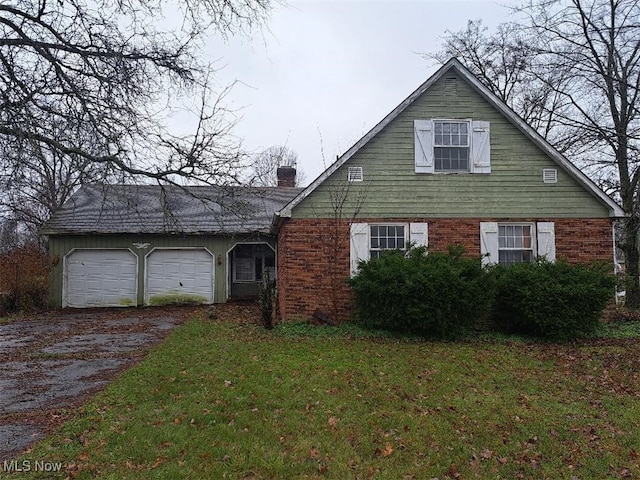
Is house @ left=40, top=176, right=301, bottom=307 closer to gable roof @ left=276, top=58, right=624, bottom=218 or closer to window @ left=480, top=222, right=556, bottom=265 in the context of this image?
gable roof @ left=276, top=58, right=624, bottom=218

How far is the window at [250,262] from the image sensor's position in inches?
778

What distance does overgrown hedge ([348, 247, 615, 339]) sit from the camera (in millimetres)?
10078

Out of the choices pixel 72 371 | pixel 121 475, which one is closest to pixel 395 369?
pixel 121 475

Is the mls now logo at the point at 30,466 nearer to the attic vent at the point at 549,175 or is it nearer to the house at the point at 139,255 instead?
the attic vent at the point at 549,175

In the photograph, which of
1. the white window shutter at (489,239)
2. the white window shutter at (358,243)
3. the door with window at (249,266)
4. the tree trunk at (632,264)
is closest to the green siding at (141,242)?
the door with window at (249,266)

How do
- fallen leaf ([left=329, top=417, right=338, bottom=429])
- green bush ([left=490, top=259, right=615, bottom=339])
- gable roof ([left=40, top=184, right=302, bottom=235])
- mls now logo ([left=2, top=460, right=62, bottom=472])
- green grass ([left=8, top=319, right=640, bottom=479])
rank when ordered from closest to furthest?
mls now logo ([left=2, top=460, right=62, bottom=472]) < green grass ([left=8, top=319, right=640, bottom=479]) < fallen leaf ([left=329, top=417, right=338, bottom=429]) < green bush ([left=490, top=259, right=615, bottom=339]) < gable roof ([left=40, top=184, right=302, bottom=235])

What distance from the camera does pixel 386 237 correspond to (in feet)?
39.7

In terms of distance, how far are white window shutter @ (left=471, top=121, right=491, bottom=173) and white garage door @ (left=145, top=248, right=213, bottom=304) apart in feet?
34.9

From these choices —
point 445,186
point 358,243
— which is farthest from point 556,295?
point 358,243

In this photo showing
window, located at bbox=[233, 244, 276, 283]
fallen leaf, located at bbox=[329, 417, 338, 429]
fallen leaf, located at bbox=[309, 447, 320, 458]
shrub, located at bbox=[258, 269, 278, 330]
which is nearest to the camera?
fallen leaf, located at bbox=[309, 447, 320, 458]

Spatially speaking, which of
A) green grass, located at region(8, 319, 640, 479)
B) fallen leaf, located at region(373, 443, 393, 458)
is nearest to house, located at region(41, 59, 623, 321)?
green grass, located at region(8, 319, 640, 479)

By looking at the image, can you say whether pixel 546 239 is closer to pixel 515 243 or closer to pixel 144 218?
pixel 515 243

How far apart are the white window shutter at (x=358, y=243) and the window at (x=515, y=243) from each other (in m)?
3.41

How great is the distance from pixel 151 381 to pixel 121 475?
9.64ft
